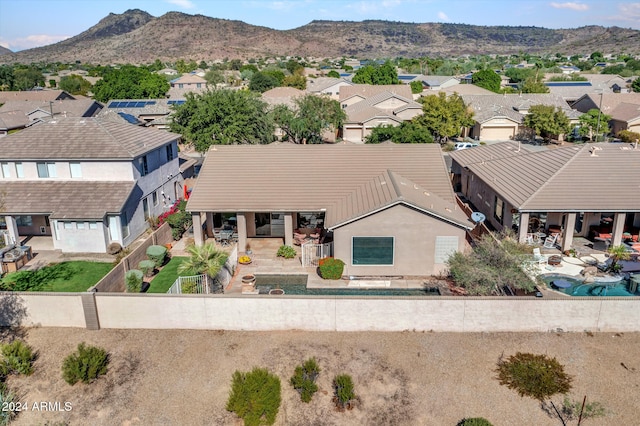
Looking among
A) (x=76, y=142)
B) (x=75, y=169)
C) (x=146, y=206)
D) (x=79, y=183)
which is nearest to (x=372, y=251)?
(x=146, y=206)

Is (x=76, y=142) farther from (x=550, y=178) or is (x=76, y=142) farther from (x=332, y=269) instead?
(x=550, y=178)

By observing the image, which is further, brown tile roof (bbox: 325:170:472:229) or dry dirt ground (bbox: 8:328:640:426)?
brown tile roof (bbox: 325:170:472:229)

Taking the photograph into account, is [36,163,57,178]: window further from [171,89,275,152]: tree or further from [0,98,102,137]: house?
[0,98,102,137]: house

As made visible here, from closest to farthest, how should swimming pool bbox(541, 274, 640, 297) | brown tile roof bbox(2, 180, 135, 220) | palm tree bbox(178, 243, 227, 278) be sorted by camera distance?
palm tree bbox(178, 243, 227, 278), swimming pool bbox(541, 274, 640, 297), brown tile roof bbox(2, 180, 135, 220)

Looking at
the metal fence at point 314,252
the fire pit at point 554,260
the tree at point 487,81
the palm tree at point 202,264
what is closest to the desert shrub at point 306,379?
the palm tree at point 202,264

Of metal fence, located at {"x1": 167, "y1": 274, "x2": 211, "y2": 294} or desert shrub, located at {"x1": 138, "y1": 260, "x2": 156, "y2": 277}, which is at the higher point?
metal fence, located at {"x1": 167, "y1": 274, "x2": 211, "y2": 294}

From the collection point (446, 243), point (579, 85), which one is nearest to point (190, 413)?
point (446, 243)

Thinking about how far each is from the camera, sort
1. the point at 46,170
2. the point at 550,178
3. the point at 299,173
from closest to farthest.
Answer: the point at 550,178
the point at 299,173
the point at 46,170

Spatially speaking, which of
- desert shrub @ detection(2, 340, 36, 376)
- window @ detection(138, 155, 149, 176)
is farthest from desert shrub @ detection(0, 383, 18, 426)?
window @ detection(138, 155, 149, 176)
